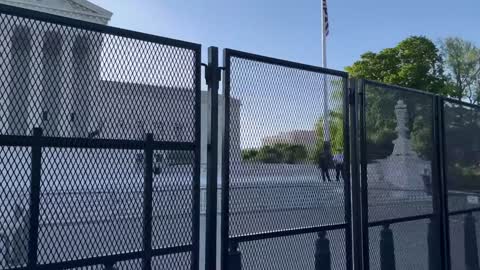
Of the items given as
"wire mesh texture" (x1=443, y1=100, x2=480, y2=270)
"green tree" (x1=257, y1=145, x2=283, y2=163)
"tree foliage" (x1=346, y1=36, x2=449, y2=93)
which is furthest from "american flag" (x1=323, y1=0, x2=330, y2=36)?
"green tree" (x1=257, y1=145, x2=283, y2=163)

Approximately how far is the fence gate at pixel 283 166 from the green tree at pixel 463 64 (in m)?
32.4

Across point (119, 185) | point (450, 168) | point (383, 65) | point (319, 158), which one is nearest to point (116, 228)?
point (119, 185)

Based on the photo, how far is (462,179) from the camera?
5.34 meters

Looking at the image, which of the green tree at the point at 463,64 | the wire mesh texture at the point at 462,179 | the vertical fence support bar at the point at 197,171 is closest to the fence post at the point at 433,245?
the wire mesh texture at the point at 462,179

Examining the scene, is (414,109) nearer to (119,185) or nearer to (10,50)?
(119,185)

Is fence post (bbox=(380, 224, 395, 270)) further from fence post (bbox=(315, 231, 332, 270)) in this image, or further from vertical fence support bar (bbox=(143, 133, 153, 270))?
vertical fence support bar (bbox=(143, 133, 153, 270))

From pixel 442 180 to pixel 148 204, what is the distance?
3330 millimetres

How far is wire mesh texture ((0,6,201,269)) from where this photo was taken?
91.1 inches

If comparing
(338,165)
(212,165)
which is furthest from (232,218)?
(338,165)

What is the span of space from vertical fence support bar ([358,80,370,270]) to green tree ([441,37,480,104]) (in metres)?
32.1

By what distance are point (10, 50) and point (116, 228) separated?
41.5 inches

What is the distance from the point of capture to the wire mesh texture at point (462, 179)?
510 cm

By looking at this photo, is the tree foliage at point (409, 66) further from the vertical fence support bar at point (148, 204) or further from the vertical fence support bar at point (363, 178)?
the vertical fence support bar at point (148, 204)

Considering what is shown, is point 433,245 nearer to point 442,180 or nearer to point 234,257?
point 442,180
